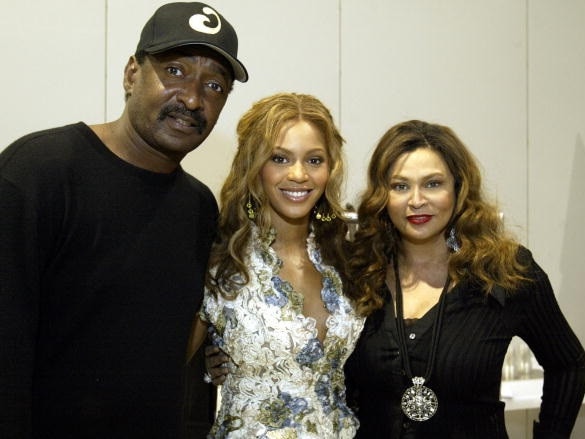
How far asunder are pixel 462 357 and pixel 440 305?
0.58 feet

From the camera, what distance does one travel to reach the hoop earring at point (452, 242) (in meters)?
2.51

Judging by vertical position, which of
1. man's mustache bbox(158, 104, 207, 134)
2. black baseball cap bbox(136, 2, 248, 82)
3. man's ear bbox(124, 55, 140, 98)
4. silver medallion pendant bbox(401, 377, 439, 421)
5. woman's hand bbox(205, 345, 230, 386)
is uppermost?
black baseball cap bbox(136, 2, 248, 82)

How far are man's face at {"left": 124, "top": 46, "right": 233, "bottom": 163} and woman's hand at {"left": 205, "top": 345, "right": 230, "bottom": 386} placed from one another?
739mm

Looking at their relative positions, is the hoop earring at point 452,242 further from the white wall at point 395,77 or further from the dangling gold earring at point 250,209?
the white wall at point 395,77

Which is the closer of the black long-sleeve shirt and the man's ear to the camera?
the black long-sleeve shirt

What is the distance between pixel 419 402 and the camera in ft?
7.47

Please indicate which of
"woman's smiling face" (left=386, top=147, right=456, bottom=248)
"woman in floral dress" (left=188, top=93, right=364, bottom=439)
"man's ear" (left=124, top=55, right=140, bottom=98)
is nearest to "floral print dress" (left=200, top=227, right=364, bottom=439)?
"woman in floral dress" (left=188, top=93, right=364, bottom=439)

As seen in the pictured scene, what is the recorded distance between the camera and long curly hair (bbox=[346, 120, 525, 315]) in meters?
2.42

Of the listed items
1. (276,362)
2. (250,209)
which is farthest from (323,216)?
(276,362)

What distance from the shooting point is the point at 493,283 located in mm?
2385

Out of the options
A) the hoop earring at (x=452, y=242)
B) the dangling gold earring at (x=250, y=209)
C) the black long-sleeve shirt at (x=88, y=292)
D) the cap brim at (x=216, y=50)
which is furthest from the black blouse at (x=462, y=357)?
the cap brim at (x=216, y=50)

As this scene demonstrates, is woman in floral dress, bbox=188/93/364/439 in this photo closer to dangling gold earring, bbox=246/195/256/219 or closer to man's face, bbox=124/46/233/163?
dangling gold earring, bbox=246/195/256/219

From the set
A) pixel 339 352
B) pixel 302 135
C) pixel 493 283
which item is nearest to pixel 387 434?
pixel 339 352

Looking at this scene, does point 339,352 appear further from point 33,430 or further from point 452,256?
point 33,430
